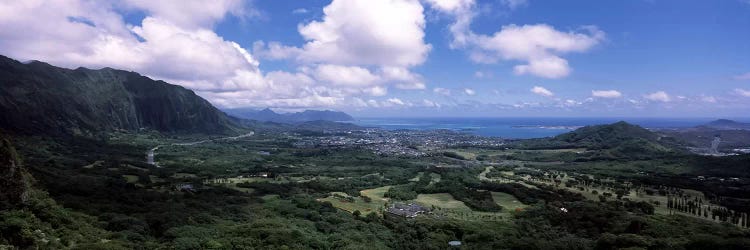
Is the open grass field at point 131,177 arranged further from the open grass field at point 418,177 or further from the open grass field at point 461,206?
the open grass field at point 418,177

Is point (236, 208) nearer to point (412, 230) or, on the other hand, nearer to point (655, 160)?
point (412, 230)

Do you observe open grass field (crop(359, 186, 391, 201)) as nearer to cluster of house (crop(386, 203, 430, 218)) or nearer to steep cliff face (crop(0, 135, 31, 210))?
cluster of house (crop(386, 203, 430, 218))

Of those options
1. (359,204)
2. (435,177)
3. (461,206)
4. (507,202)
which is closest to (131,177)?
(359,204)

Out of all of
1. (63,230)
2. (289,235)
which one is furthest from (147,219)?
(289,235)

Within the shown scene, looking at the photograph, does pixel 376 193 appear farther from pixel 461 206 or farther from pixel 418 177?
pixel 418 177

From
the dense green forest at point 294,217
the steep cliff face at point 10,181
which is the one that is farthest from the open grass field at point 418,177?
the steep cliff face at point 10,181
